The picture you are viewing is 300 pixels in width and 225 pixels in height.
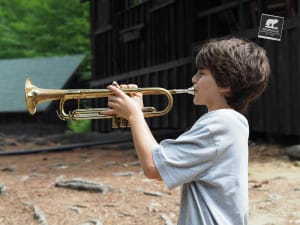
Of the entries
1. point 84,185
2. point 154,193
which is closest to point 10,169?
point 84,185

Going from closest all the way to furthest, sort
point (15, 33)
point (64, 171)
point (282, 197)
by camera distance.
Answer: point (282, 197), point (64, 171), point (15, 33)

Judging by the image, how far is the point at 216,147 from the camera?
216cm

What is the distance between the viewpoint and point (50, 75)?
82.1 ft

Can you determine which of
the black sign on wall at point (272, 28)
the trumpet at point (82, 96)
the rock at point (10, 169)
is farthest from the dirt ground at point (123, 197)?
the trumpet at point (82, 96)

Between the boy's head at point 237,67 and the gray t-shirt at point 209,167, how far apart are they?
0.11 meters

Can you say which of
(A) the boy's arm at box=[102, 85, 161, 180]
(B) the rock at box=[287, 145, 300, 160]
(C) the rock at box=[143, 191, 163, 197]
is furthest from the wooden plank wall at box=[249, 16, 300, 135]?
(A) the boy's arm at box=[102, 85, 161, 180]

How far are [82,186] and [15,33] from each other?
87.6 ft

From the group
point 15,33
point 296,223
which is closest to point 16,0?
point 15,33

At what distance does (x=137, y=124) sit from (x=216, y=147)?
37 centimetres

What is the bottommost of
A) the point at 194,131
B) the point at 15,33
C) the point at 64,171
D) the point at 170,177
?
the point at 64,171

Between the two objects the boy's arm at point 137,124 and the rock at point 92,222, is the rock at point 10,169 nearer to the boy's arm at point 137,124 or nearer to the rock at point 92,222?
the rock at point 92,222

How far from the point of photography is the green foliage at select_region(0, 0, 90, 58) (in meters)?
28.5

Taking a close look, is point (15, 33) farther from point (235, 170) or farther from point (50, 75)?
point (235, 170)

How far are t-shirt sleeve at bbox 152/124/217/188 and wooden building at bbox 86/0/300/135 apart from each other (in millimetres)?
6102
